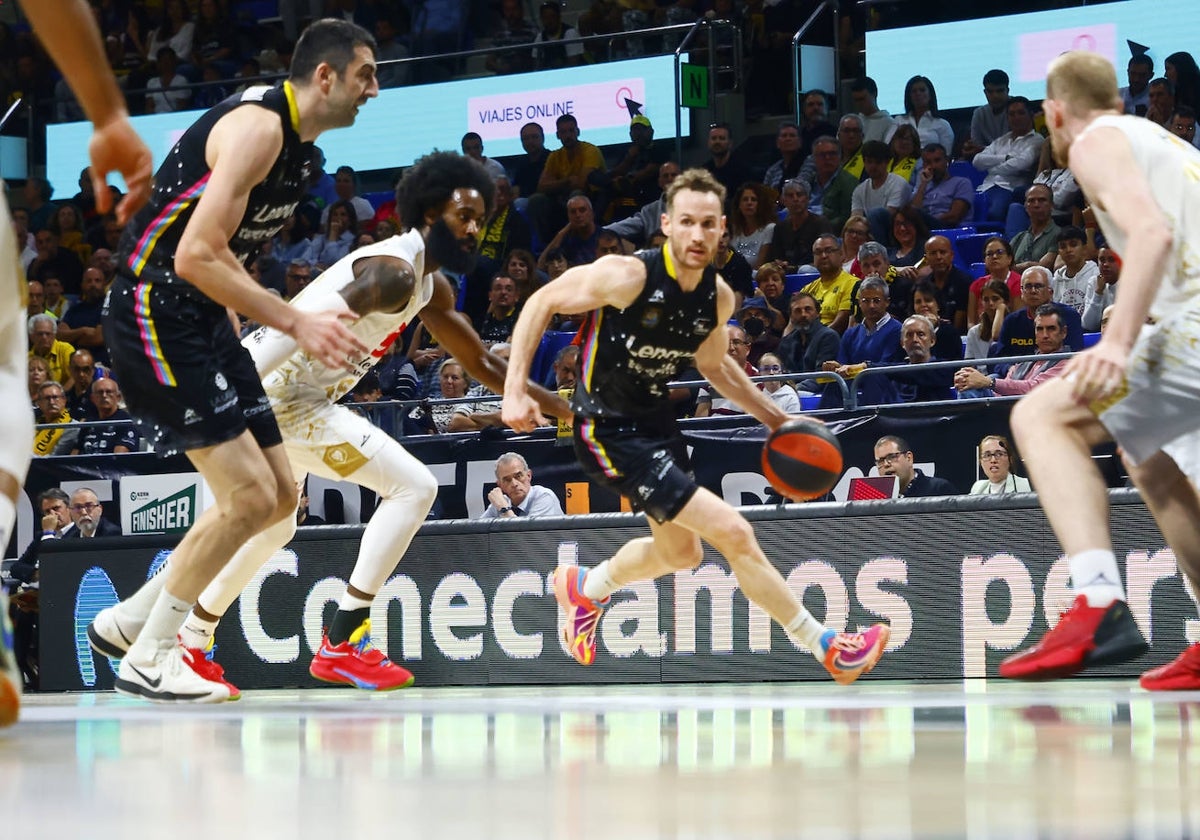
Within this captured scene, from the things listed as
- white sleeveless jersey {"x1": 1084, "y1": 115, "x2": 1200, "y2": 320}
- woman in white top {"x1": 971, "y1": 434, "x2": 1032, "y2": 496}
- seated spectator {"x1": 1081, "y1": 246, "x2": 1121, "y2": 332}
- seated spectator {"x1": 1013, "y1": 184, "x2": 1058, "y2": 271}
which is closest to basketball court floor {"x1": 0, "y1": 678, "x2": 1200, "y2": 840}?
white sleeveless jersey {"x1": 1084, "y1": 115, "x2": 1200, "y2": 320}

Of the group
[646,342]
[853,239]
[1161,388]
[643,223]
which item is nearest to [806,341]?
[853,239]

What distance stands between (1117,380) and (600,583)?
130 inches

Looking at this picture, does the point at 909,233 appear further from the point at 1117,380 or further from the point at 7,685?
the point at 7,685

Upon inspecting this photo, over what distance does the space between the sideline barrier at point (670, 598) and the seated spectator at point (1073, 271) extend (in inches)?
130

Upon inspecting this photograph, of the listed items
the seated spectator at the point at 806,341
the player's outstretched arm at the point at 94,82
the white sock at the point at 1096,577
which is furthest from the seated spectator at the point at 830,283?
the player's outstretched arm at the point at 94,82

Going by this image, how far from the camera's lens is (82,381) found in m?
13.5

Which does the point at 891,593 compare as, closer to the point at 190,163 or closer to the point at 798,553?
the point at 798,553

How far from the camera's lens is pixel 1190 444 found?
438 centimetres

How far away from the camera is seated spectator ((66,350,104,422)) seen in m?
13.4

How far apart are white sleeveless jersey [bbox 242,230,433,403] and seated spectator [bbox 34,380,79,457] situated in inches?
238

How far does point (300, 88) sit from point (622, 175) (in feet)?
30.5

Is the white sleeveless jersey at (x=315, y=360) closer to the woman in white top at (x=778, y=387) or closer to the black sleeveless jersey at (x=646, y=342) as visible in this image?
the black sleeveless jersey at (x=646, y=342)

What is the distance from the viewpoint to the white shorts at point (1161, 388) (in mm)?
4355

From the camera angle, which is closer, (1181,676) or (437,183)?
(1181,676)
